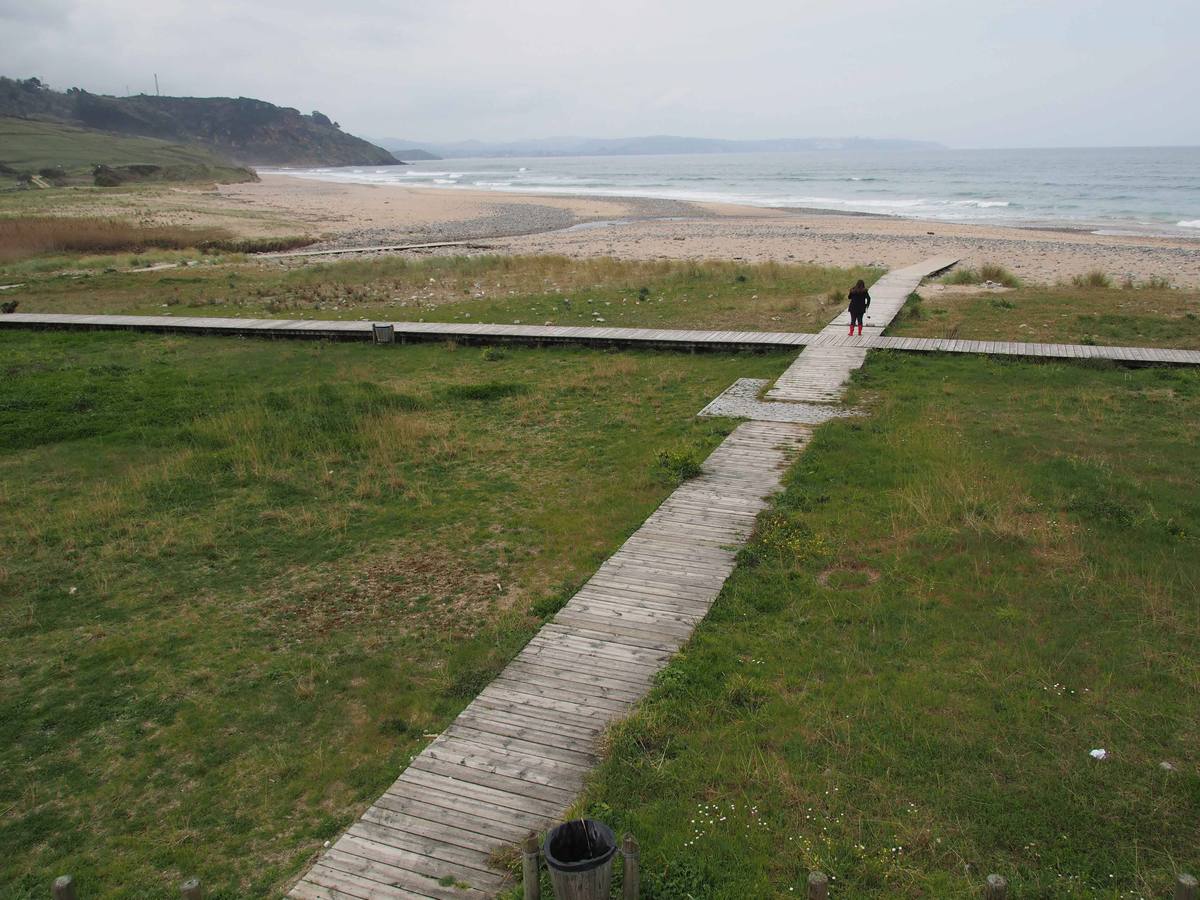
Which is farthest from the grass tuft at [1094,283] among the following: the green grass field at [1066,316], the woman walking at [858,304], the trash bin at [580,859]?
the trash bin at [580,859]

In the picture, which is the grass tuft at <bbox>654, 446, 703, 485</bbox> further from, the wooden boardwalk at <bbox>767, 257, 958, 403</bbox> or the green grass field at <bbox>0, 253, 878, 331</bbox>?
the green grass field at <bbox>0, 253, 878, 331</bbox>

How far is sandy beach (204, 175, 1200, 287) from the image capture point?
32.4 metres

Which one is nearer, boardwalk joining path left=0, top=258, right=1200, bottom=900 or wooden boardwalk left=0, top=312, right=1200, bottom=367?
boardwalk joining path left=0, top=258, right=1200, bottom=900

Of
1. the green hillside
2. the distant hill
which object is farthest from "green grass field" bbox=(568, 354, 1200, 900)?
the distant hill

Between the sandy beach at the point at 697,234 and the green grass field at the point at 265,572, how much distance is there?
2045 centimetres

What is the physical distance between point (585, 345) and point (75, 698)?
12.4 m

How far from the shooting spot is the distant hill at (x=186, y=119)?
162750 mm

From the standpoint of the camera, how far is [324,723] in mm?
5930

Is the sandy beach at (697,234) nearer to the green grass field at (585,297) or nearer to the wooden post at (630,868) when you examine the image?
the green grass field at (585,297)

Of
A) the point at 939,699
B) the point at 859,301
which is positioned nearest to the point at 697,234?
the point at 859,301

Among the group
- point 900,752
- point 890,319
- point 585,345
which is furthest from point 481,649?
point 890,319

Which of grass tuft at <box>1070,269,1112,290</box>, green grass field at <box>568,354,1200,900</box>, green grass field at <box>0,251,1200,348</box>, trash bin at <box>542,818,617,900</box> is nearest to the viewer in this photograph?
trash bin at <box>542,818,617,900</box>

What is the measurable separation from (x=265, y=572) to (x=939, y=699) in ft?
20.3

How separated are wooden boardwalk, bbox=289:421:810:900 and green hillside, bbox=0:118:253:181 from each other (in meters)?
86.7
